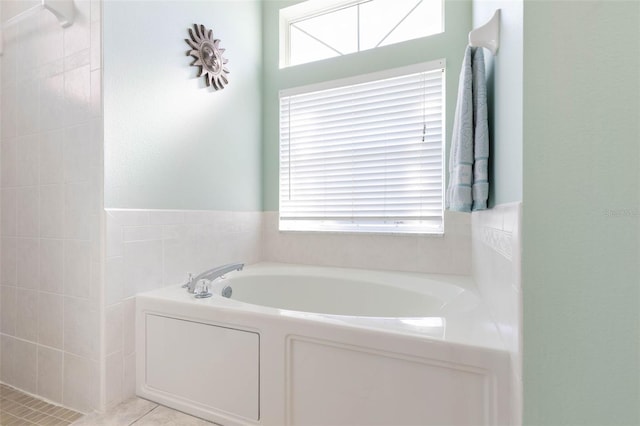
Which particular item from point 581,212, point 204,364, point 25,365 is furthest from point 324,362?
point 25,365

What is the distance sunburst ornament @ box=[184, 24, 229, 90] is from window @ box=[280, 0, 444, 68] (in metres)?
0.60

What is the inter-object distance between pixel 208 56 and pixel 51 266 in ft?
4.80

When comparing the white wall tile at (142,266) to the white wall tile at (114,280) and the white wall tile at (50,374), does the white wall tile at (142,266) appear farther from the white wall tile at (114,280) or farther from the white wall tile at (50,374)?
the white wall tile at (50,374)

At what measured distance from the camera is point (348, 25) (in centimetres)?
239

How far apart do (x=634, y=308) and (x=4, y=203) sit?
106 inches

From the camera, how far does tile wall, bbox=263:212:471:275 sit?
6.52ft

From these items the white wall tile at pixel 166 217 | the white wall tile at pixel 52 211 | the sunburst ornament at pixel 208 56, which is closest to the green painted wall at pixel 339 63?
the sunburst ornament at pixel 208 56

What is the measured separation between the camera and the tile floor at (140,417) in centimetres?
133

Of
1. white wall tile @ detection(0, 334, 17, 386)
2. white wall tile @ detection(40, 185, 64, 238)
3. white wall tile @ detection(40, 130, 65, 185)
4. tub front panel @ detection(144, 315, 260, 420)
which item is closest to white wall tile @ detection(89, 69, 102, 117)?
white wall tile @ detection(40, 130, 65, 185)

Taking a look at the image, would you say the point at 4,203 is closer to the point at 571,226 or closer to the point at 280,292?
the point at 280,292

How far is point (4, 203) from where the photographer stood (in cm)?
175

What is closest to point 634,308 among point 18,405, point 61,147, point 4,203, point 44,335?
point 61,147

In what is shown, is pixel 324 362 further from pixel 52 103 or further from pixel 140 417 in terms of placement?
pixel 52 103

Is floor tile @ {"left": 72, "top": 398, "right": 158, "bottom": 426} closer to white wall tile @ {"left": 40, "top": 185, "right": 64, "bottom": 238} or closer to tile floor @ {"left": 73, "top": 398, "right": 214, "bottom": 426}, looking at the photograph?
tile floor @ {"left": 73, "top": 398, "right": 214, "bottom": 426}
